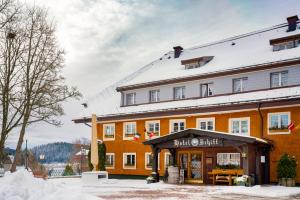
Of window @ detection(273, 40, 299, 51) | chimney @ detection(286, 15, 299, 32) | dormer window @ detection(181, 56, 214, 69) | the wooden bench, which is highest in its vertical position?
chimney @ detection(286, 15, 299, 32)

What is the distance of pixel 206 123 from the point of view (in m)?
29.6

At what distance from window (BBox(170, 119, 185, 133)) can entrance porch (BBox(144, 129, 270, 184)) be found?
2.03m

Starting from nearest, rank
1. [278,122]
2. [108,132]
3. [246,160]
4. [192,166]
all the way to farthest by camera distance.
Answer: [246,160] < [278,122] < [192,166] < [108,132]

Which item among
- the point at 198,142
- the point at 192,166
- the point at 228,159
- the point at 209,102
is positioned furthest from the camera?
the point at 209,102

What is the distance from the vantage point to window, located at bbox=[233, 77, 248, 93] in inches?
1147

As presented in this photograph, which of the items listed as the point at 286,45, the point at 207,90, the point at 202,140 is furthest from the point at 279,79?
the point at 202,140

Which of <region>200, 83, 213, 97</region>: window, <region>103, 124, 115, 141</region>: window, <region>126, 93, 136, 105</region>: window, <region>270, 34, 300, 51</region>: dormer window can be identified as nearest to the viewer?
<region>270, 34, 300, 51</region>: dormer window

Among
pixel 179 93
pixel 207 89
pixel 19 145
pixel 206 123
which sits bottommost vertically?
pixel 19 145

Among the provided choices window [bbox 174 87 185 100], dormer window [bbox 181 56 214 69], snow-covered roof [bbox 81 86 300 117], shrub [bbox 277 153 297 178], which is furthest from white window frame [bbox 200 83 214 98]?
shrub [bbox 277 153 297 178]

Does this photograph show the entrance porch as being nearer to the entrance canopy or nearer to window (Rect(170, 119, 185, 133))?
the entrance canopy

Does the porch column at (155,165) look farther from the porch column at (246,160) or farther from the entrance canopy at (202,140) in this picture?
the porch column at (246,160)

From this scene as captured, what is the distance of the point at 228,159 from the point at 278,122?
3846mm

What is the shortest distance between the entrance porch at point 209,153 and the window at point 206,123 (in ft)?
5.26

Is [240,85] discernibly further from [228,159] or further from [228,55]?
[228,159]
